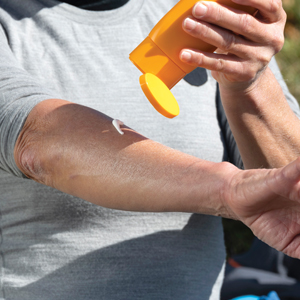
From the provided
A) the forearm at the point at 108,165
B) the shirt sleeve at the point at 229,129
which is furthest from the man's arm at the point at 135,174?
the shirt sleeve at the point at 229,129

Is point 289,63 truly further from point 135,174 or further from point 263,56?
point 135,174

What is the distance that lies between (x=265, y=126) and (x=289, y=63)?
1.63 m

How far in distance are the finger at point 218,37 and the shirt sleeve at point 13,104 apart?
26cm

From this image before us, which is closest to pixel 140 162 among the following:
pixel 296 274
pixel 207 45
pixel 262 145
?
pixel 207 45

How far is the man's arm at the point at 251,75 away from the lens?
0.53 metres

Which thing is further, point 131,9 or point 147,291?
point 131,9

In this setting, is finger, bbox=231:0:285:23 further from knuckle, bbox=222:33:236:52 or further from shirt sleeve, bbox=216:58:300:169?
shirt sleeve, bbox=216:58:300:169

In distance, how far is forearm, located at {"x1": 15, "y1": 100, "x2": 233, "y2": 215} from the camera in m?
0.51

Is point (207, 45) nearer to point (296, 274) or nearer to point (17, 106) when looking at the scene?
point (17, 106)

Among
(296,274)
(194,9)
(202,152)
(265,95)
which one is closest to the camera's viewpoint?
(194,9)

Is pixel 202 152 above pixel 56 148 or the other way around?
the other way around

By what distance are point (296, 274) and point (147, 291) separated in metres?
0.79

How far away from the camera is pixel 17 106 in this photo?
23.1 inches

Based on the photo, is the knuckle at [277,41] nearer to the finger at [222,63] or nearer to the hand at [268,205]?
the finger at [222,63]
